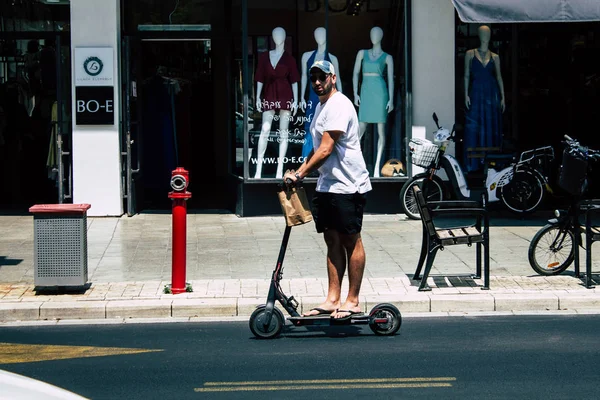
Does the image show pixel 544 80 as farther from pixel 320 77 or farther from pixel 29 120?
pixel 320 77

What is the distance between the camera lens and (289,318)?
7.51 meters

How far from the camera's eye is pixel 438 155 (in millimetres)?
13641

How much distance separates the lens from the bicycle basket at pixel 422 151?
44.5 ft

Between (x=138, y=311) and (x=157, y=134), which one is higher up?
(x=157, y=134)

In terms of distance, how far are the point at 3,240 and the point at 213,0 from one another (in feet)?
15.9

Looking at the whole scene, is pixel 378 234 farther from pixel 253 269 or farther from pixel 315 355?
pixel 315 355

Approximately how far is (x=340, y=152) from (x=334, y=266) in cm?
92

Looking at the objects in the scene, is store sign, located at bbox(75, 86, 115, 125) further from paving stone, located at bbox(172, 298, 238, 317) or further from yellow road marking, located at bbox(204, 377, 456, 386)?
yellow road marking, located at bbox(204, 377, 456, 386)

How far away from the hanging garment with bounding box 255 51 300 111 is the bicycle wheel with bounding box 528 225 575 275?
18.2ft

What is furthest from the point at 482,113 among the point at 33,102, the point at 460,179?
the point at 33,102

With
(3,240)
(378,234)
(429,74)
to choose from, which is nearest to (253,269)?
(378,234)

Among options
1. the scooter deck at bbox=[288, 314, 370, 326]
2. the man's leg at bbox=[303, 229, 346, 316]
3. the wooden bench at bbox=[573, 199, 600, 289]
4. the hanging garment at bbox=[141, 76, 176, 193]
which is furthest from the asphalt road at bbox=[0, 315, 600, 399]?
the hanging garment at bbox=[141, 76, 176, 193]

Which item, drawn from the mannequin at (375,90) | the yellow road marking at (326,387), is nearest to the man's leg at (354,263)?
the yellow road marking at (326,387)

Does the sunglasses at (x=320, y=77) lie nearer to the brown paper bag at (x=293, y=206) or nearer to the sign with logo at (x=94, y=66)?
the brown paper bag at (x=293, y=206)
